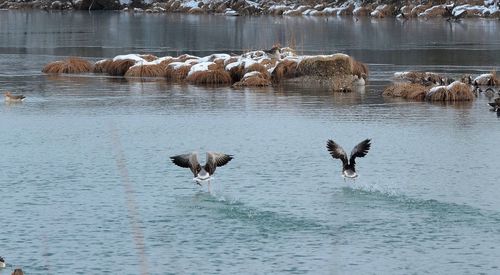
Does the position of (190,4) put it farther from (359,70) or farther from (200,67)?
(359,70)

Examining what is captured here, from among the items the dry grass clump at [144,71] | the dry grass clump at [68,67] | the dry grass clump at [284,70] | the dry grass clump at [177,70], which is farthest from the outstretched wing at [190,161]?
the dry grass clump at [68,67]

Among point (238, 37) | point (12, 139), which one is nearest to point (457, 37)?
point (238, 37)

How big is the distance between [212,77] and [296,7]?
251 feet

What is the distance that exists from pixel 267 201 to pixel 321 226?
1.87m

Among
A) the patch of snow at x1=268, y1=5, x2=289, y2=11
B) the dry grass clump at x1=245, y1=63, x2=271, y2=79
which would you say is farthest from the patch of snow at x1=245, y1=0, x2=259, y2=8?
the dry grass clump at x1=245, y1=63, x2=271, y2=79

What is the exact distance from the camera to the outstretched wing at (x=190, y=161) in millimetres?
18062

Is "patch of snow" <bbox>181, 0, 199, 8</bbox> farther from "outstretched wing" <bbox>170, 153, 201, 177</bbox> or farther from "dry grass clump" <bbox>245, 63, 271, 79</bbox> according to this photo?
"outstretched wing" <bbox>170, 153, 201, 177</bbox>

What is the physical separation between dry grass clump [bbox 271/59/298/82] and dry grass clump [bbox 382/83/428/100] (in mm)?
5031

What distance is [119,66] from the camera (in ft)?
140

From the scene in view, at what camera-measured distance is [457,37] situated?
6825 centimetres

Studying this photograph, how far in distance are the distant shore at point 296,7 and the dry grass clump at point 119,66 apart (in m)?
55.7

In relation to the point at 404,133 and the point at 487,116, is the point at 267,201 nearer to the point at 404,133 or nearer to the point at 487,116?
the point at 404,133

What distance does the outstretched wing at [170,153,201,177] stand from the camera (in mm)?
18062

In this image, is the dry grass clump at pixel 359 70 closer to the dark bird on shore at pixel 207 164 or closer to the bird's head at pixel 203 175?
the dark bird on shore at pixel 207 164
